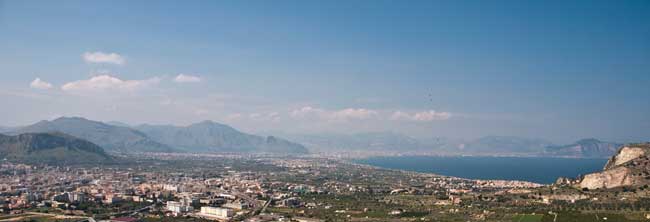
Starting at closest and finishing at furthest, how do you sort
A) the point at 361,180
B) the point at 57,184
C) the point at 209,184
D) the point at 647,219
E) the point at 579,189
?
the point at 647,219 → the point at 579,189 → the point at 57,184 → the point at 209,184 → the point at 361,180

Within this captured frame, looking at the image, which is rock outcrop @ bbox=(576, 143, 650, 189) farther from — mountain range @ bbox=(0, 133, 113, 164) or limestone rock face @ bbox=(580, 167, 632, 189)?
mountain range @ bbox=(0, 133, 113, 164)

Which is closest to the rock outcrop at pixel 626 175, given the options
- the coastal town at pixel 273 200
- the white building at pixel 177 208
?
the coastal town at pixel 273 200

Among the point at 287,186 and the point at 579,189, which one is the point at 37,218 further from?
the point at 579,189

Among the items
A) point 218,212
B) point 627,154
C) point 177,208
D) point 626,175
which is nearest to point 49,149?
point 177,208

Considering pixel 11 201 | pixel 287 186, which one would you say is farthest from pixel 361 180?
pixel 11 201

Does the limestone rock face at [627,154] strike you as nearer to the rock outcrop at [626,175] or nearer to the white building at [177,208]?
the rock outcrop at [626,175]

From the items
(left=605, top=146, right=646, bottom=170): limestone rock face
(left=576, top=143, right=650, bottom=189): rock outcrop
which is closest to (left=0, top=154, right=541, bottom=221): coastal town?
(left=605, top=146, right=646, bottom=170): limestone rock face

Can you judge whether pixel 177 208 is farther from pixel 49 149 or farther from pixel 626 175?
pixel 49 149
